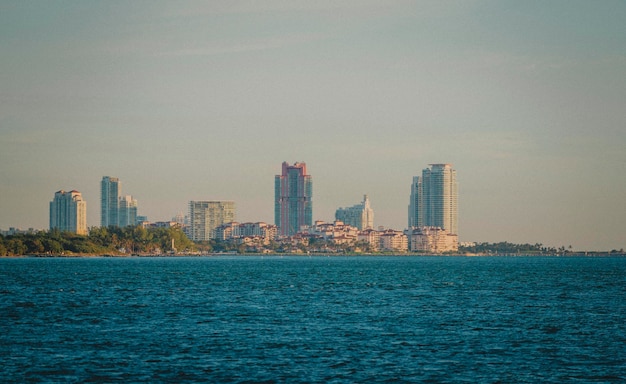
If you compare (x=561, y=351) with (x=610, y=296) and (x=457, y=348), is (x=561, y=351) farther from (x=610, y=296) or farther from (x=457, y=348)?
(x=610, y=296)

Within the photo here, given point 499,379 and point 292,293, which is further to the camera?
point 292,293

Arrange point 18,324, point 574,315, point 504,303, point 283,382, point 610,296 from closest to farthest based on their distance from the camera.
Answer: point 283,382 < point 18,324 < point 574,315 < point 504,303 < point 610,296

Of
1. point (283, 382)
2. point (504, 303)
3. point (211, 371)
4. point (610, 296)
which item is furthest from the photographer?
point (610, 296)

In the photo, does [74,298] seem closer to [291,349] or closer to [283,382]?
[291,349]

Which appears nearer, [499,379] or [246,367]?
[499,379]

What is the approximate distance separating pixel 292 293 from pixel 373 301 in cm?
1507

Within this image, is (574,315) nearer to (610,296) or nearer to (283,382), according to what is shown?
(610,296)

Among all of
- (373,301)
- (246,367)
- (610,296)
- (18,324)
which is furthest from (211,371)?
(610,296)

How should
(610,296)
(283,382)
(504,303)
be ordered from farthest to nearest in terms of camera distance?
(610,296) < (504,303) < (283,382)

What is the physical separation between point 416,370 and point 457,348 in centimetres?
823

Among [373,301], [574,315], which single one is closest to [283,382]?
[574,315]

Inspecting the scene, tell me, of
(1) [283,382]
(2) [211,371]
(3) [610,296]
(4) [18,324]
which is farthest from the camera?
(3) [610,296]

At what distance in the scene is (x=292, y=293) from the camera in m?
98.2

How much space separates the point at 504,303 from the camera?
274ft
